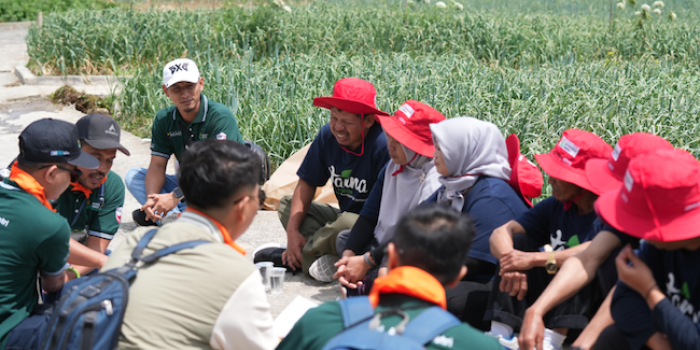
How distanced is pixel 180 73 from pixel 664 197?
3.20 metres

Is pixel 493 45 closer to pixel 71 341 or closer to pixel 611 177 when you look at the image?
pixel 611 177

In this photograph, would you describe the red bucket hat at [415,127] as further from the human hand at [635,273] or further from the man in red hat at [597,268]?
the human hand at [635,273]

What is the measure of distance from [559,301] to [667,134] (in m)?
3.18

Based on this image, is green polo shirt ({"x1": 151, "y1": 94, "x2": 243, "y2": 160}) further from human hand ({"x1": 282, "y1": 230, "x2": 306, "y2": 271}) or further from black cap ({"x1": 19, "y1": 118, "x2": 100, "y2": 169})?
black cap ({"x1": 19, "y1": 118, "x2": 100, "y2": 169})

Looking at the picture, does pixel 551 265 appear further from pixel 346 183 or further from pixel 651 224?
pixel 346 183

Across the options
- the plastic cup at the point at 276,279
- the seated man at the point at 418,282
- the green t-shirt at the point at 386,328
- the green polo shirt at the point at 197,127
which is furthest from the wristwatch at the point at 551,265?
the green polo shirt at the point at 197,127

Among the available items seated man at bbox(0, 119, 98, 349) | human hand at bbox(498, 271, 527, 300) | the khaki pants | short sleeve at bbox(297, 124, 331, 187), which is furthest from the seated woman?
seated man at bbox(0, 119, 98, 349)

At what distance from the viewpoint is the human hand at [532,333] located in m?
2.44

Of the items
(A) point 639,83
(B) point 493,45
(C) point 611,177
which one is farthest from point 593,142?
(B) point 493,45

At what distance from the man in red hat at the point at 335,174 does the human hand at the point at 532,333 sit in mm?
1472

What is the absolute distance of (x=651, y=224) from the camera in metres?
2.03

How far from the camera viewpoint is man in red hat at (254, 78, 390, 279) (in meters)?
3.73

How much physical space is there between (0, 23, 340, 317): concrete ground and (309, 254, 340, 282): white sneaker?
0.19 feet

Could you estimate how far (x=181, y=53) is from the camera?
9336mm
